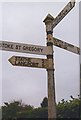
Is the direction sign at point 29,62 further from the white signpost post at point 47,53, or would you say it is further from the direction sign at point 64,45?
the direction sign at point 64,45

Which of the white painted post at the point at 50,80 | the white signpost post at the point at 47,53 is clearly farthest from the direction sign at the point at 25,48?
the white painted post at the point at 50,80

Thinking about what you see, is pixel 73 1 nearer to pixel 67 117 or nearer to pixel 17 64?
pixel 17 64

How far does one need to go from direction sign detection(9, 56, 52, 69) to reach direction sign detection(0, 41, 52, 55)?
128 mm

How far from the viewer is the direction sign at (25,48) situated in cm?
492

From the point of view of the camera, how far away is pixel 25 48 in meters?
5.01

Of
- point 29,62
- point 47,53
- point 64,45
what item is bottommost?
point 29,62

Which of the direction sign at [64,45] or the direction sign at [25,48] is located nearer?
the direction sign at [25,48]

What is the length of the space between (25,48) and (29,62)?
0.78 ft

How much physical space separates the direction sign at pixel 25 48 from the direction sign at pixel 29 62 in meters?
0.13

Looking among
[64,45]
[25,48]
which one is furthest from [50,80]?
[64,45]

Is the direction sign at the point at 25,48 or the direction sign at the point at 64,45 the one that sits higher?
the direction sign at the point at 64,45

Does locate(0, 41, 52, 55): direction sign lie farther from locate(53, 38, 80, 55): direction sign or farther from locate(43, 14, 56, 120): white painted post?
locate(53, 38, 80, 55): direction sign

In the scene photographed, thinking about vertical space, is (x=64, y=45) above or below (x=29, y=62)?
above

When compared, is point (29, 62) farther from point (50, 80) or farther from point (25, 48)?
point (50, 80)
